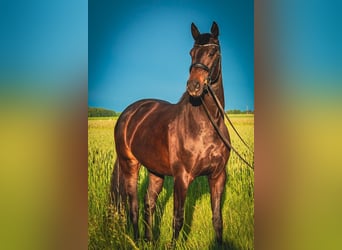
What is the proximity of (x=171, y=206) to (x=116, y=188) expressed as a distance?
370 mm

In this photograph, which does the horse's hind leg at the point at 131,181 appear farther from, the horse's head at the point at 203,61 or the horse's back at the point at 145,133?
the horse's head at the point at 203,61

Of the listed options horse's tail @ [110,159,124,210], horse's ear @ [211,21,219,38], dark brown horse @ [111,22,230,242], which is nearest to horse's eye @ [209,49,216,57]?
dark brown horse @ [111,22,230,242]

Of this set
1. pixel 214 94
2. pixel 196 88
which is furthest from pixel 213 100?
pixel 196 88

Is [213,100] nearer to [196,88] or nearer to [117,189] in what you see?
[196,88]

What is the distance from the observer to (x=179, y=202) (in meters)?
2.67

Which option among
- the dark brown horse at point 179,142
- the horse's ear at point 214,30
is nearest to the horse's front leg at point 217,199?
the dark brown horse at point 179,142

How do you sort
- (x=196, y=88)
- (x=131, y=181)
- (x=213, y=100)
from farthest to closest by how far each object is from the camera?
(x=131, y=181) < (x=213, y=100) < (x=196, y=88)

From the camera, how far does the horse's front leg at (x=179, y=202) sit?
265cm
